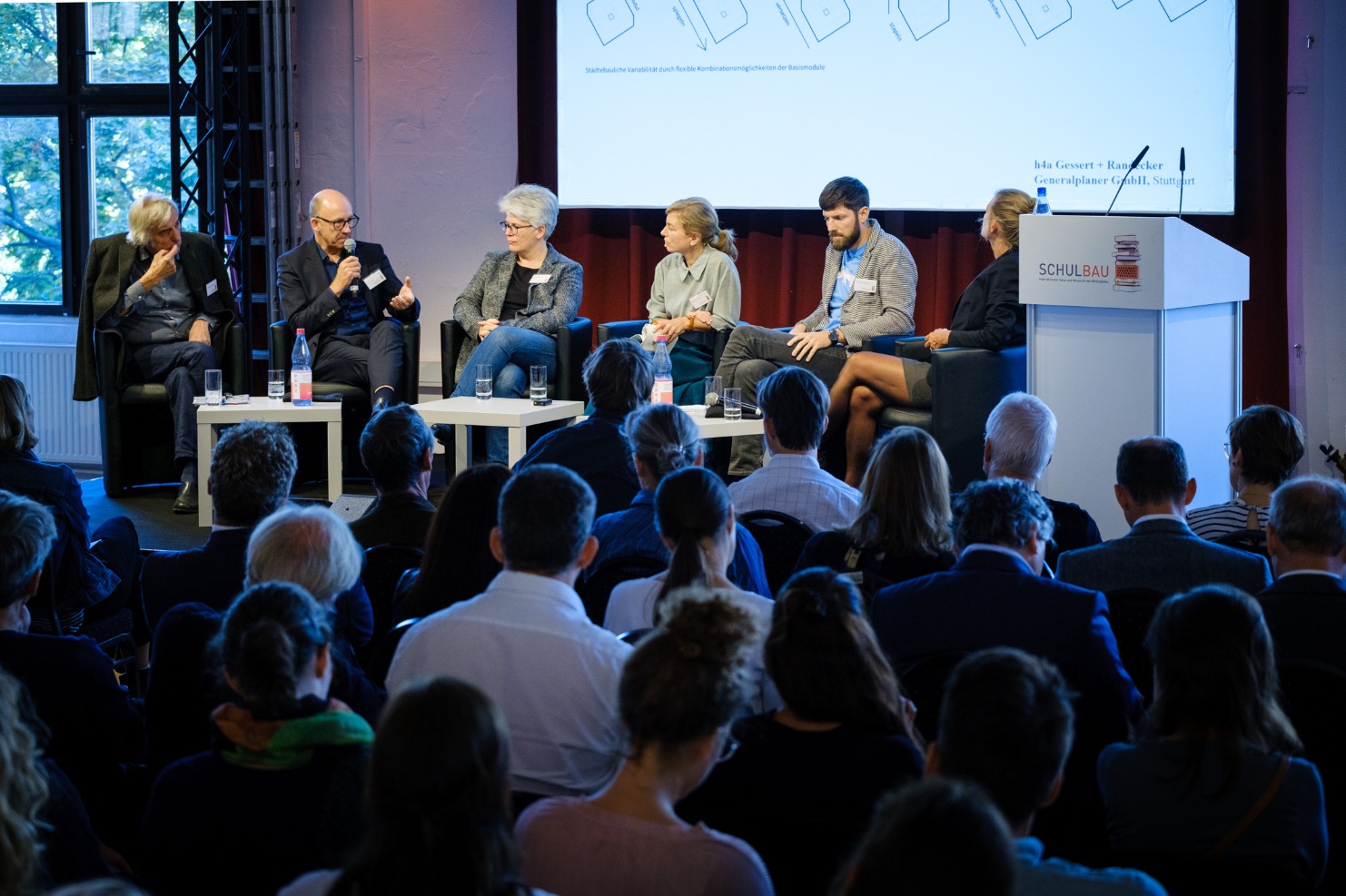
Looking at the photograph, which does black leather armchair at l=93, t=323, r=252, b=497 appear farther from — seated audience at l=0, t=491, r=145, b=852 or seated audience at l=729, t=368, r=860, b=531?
seated audience at l=0, t=491, r=145, b=852

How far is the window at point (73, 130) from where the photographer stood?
795 cm

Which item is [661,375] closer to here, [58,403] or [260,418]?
[260,418]

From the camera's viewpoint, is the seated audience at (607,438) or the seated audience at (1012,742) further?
the seated audience at (607,438)

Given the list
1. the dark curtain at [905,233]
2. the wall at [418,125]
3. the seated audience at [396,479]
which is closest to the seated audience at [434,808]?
the seated audience at [396,479]

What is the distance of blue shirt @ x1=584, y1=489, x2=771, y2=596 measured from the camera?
2.90 metres

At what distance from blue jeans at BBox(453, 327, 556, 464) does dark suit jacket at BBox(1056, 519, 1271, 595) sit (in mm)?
3577

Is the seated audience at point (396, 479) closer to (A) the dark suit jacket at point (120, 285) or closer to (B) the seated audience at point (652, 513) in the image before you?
(B) the seated audience at point (652, 513)

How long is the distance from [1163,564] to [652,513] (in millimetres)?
1017

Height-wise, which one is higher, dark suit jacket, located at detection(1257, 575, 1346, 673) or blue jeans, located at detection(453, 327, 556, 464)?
blue jeans, located at detection(453, 327, 556, 464)

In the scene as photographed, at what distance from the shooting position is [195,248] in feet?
21.4

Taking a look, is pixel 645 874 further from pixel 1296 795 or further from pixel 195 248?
pixel 195 248

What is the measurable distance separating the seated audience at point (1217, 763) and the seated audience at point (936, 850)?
28.3 inches

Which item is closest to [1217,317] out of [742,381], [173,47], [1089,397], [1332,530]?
[1089,397]

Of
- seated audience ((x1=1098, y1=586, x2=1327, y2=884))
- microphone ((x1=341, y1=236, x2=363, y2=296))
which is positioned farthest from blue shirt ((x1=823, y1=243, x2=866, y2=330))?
seated audience ((x1=1098, y1=586, x2=1327, y2=884))
